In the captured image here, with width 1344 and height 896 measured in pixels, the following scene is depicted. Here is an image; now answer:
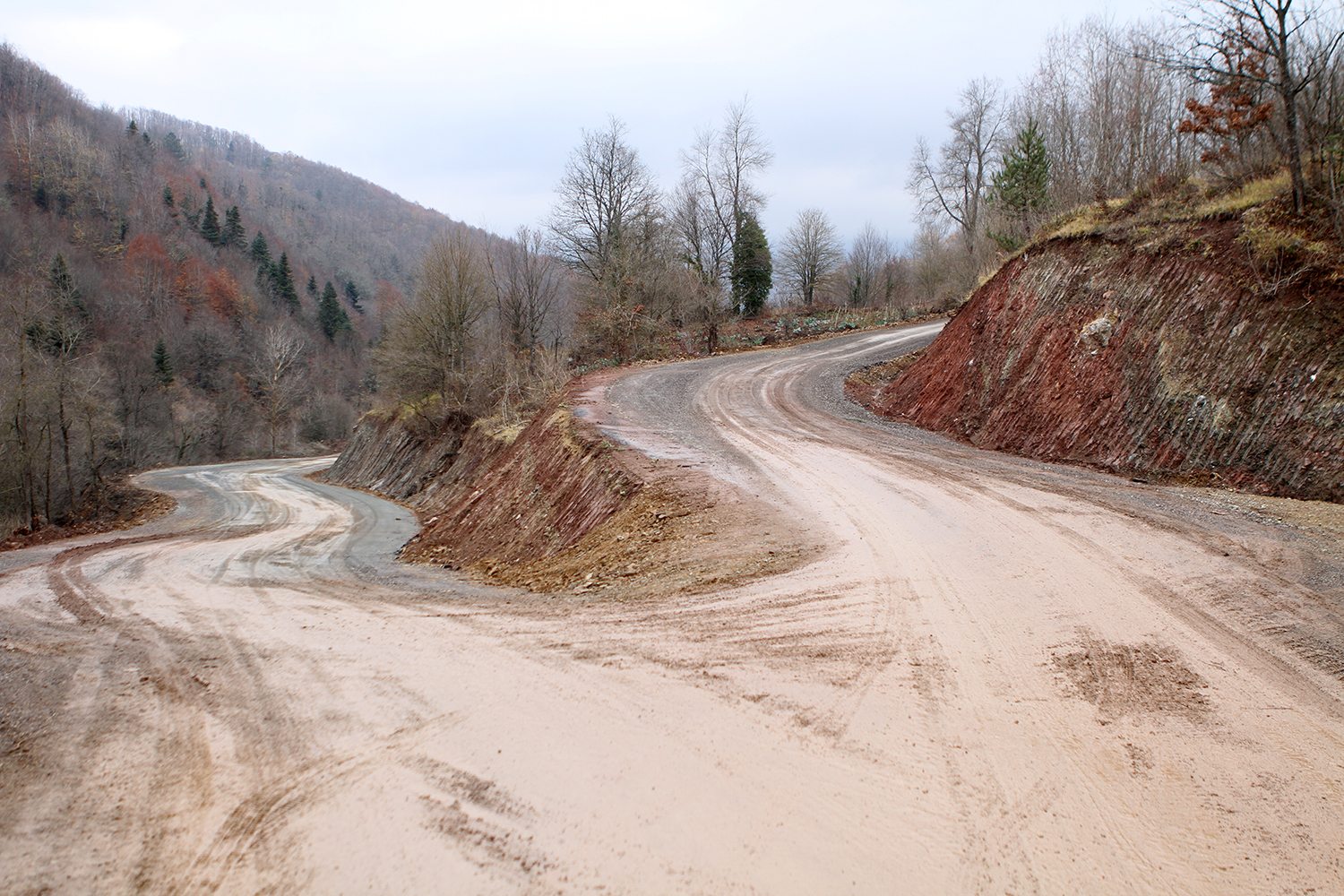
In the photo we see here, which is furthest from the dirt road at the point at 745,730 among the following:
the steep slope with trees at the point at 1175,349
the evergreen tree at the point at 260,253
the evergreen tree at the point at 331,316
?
the evergreen tree at the point at 260,253

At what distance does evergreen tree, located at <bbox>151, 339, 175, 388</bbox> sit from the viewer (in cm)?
5844

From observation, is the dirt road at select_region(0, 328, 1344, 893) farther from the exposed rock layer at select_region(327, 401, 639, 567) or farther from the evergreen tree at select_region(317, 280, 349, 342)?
the evergreen tree at select_region(317, 280, 349, 342)

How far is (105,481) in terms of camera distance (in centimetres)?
3033

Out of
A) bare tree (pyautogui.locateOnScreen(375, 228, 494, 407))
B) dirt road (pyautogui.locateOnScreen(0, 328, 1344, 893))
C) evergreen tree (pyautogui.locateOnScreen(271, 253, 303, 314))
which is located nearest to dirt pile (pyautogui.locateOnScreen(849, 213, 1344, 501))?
dirt road (pyautogui.locateOnScreen(0, 328, 1344, 893))

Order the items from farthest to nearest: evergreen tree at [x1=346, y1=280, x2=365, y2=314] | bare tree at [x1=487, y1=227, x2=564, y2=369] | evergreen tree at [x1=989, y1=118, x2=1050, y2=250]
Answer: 1. evergreen tree at [x1=346, y1=280, x2=365, y2=314]
2. bare tree at [x1=487, y1=227, x2=564, y2=369]
3. evergreen tree at [x1=989, y1=118, x2=1050, y2=250]

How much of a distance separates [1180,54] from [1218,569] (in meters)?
11.8

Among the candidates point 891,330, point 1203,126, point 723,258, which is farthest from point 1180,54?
point 723,258

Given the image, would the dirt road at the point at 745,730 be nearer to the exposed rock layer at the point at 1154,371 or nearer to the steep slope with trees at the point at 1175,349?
the exposed rock layer at the point at 1154,371

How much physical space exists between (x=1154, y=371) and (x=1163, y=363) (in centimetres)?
18

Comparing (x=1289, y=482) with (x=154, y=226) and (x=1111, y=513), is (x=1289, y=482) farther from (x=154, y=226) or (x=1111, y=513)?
(x=154, y=226)

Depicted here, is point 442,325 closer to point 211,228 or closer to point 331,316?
point 331,316

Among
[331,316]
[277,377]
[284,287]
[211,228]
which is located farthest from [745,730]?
[211,228]

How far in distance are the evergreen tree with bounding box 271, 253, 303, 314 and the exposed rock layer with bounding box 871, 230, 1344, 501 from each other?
9092cm

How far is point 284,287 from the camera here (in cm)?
8406
